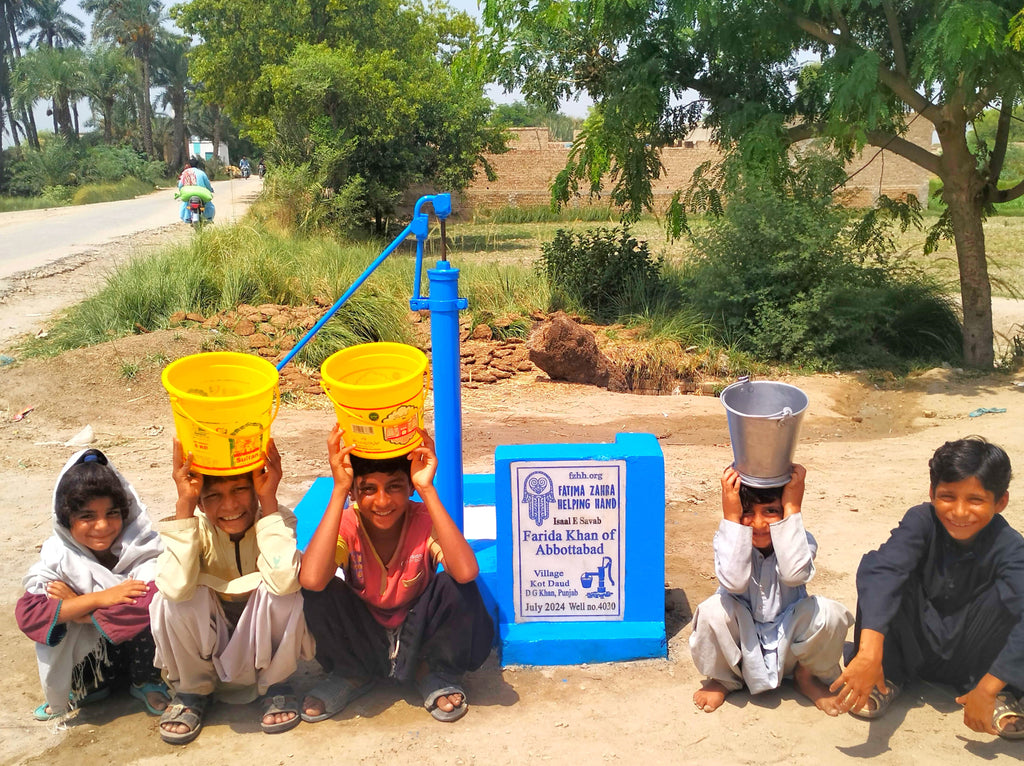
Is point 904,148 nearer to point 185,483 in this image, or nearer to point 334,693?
point 334,693

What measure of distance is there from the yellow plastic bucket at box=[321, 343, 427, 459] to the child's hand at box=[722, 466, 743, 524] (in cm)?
96

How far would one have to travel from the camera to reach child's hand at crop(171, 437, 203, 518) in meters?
2.74

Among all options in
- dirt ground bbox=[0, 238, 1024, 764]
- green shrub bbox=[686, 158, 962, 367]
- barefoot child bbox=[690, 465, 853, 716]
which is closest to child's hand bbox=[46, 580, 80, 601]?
dirt ground bbox=[0, 238, 1024, 764]

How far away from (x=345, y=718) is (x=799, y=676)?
1516 millimetres

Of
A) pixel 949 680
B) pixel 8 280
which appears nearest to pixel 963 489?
pixel 949 680

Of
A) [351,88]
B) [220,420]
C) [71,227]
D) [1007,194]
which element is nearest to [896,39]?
[1007,194]

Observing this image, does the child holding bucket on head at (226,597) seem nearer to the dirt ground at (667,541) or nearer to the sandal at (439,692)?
the dirt ground at (667,541)

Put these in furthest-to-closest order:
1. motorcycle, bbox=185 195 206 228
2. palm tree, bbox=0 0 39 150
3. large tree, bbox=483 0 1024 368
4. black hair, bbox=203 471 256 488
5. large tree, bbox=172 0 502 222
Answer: palm tree, bbox=0 0 39 150
large tree, bbox=172 0 502 222
motorcycle, bbox=185 195 206 228
large tree, bbox=483 0 1024 368
black hair, bbox=203 471 256 488

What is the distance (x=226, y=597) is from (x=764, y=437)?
177cm

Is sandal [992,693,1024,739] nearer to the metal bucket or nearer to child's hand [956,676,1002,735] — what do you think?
child's hand [956,676,1002,735]

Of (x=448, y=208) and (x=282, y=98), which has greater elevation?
(x=282, y=98)

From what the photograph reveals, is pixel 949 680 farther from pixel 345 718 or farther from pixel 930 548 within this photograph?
pixel 345 718

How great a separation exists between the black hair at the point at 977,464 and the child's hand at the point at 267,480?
2.04 m

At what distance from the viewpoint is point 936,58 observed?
22.7 ft
